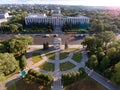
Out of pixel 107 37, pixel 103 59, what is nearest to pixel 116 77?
pixel 103 59

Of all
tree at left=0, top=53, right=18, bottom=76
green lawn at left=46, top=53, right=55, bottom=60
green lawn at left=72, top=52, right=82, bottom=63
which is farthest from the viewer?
green lawn at left=46, top=53, right=55, bottom=60

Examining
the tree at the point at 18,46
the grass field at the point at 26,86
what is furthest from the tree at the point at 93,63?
the tree at the point at 18,46

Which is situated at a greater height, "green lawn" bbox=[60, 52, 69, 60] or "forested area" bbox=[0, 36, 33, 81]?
"forested area" bbox=[0, 36, 33, 81]

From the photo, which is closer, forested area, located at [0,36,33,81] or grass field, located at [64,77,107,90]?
grass field, located at [64,77,107,90]

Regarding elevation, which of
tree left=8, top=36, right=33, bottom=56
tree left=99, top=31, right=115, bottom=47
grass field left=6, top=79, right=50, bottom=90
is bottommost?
grass field left=6, top=79, right=50, bottom=90

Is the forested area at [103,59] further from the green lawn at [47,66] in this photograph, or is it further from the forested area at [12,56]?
the forested area at [12,56]

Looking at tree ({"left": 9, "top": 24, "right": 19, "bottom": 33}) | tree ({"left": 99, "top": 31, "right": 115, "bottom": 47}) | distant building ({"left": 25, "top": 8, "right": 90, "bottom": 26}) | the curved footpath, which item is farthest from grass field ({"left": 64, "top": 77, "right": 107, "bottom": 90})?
distant building ({"left": 25, "top": 8, "right": 90, "bottom": 26})

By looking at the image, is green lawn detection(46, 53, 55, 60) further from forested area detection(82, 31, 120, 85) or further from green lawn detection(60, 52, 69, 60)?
forested area detection(82, 31, 120, 85)

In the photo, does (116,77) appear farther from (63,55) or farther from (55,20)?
(55,20)

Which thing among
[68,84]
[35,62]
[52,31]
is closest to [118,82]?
[68,84]
